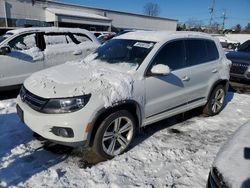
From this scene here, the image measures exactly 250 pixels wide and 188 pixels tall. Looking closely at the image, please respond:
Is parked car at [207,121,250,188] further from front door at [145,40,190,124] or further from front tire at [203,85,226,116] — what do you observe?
front tire at [203,85,226,116]

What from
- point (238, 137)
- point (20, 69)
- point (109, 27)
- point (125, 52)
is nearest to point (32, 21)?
point (109, 27)

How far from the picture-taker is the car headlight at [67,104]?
3.68 metres

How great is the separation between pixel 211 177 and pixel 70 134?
1858mm

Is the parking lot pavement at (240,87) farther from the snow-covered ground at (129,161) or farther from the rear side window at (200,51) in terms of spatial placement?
the snow-covered ground at (129,161)

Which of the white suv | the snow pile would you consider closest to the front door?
the white suv

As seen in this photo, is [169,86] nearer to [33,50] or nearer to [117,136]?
[117,136]

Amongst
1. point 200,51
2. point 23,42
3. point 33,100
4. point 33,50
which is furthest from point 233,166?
point 23,42

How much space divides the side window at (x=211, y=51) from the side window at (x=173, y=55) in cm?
96

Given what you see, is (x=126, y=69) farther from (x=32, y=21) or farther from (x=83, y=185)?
(x=32, y=21)

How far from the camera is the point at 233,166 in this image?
2.44 metres

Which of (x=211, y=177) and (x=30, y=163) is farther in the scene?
(x=30, y=163)

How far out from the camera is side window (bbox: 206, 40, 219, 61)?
19.2 ft

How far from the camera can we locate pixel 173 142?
4.87 metres

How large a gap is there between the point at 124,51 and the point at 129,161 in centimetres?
191
